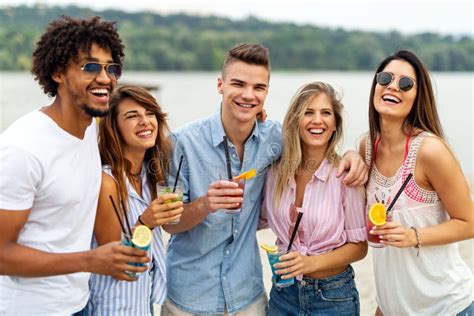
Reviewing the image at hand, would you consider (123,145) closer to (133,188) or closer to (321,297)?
(133,188)

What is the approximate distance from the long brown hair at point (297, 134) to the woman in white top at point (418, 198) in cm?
29

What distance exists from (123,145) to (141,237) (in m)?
0.89

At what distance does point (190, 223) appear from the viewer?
11.9 feet

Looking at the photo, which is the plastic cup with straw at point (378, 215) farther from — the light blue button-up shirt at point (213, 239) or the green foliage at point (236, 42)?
the green foliage at point (236, 42)

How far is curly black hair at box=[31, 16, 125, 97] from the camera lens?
304 cm

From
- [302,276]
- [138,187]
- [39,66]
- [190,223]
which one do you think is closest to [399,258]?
[302,276]

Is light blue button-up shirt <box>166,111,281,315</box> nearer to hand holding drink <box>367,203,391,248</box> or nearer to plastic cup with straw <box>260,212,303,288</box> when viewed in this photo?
plastic cup with straw <box>260,212,303,288</box>

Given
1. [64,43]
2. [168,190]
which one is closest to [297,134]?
[168,190]

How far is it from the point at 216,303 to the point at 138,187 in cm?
98

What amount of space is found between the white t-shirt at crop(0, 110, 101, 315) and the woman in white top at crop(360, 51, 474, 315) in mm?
1723

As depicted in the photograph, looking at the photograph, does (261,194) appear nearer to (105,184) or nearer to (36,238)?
(105,184)

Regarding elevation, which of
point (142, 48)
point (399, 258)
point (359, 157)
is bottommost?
point (399, 258)

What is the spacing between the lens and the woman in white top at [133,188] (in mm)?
3201

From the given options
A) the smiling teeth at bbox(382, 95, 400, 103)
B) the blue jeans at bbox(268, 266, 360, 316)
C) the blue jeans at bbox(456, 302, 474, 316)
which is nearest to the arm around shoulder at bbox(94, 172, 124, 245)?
the blue jeans at bbox(268, 266, 360, 316)
